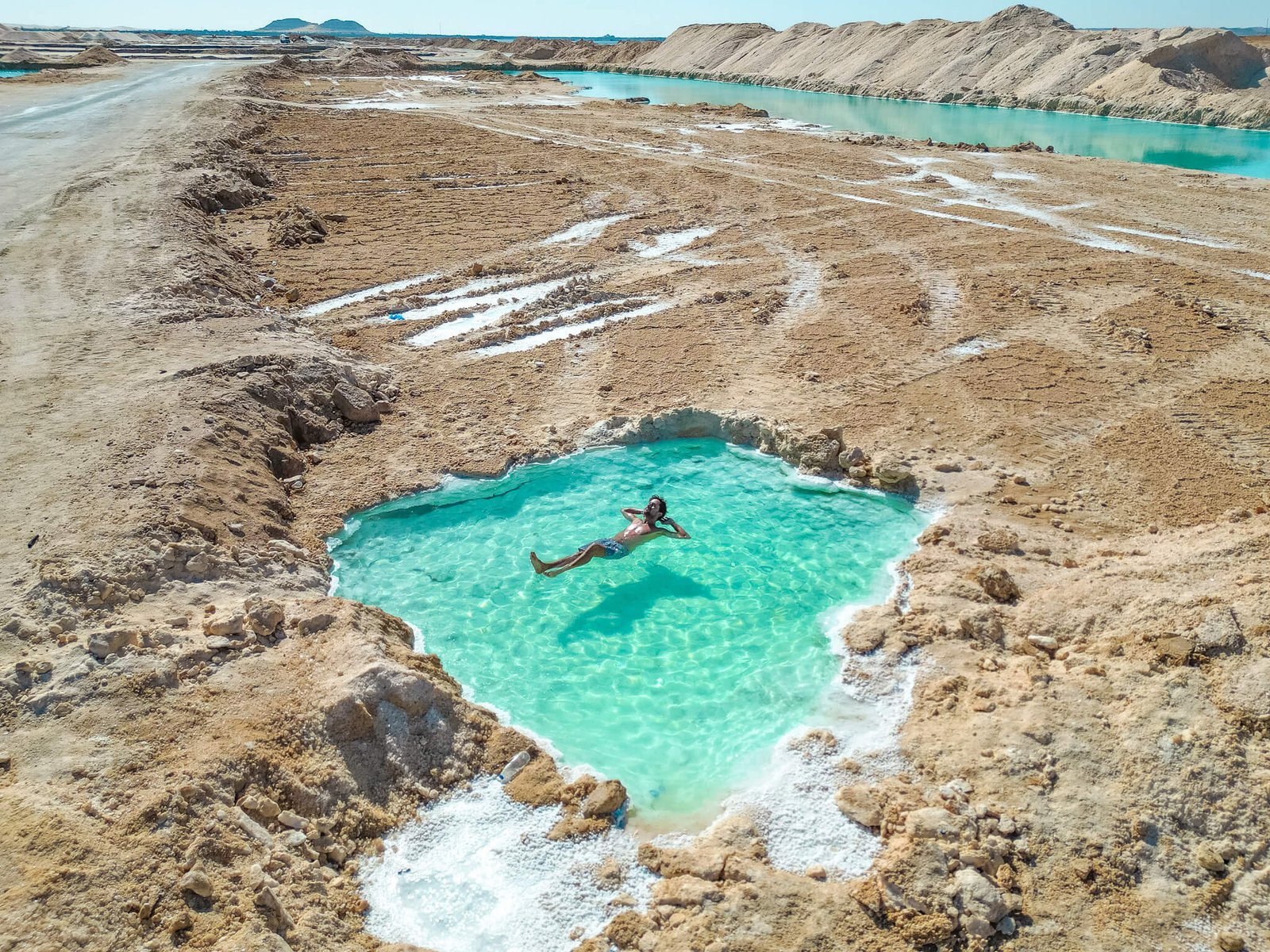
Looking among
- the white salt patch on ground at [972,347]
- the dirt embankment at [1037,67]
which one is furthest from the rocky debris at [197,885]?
the dirt embankment at [1037,67]

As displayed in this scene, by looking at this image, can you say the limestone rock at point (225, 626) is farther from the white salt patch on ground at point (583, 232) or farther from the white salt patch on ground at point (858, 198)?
the white salt patch on ground at point (858, 198)

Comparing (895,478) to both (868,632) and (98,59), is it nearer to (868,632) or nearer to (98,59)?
(868,632)

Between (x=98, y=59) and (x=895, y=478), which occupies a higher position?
(x=98, y=59)

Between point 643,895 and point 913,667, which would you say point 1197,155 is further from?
point 643,895

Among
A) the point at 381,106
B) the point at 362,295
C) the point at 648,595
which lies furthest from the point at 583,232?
the point at 381,106

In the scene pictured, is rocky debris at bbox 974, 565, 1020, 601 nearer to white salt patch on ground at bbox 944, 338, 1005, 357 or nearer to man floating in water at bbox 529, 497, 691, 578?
man floating in water at bbox 529, 497, 691, 578
